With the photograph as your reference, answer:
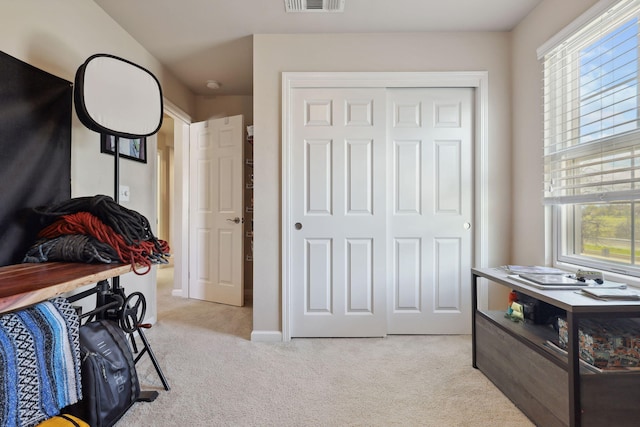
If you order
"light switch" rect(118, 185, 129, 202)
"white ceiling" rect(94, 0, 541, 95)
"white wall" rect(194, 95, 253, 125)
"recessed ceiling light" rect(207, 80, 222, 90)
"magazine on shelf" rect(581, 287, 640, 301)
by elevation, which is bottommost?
"magazine on shelf" rect(581, 287, 640, 301)

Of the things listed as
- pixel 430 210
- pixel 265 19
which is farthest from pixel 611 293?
pixel 265 19

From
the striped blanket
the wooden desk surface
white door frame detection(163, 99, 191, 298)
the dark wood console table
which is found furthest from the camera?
white door frame detection(163, 99, 191, 298)

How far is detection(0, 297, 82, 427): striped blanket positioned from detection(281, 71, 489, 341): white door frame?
1338mm

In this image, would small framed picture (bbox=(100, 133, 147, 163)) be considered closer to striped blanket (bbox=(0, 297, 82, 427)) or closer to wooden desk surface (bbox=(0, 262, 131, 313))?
wooden desk surface (bbox=(0, 262, 131, 313))

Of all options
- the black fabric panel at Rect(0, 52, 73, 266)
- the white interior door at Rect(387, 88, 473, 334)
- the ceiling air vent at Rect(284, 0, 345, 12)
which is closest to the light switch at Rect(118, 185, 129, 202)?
the black fabric panel at Rect(0, 52, 73, 266)

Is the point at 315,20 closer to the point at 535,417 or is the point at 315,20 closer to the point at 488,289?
the point at 488,289

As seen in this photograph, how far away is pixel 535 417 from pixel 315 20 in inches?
106

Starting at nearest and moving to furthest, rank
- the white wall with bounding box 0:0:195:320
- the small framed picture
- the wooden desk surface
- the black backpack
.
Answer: the wooden desk surface → the black backpack → the white wall with bounding box 0:0:195:320 → the small framed picture

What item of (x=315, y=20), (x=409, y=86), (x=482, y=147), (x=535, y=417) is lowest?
(x=535, y=417)

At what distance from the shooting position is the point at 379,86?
232 centimetres

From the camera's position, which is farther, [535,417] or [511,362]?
[511,362]

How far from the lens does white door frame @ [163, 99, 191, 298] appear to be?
3.44 m

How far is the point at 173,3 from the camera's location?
1977mm

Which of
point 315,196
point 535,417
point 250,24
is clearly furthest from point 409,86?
point 535,417
